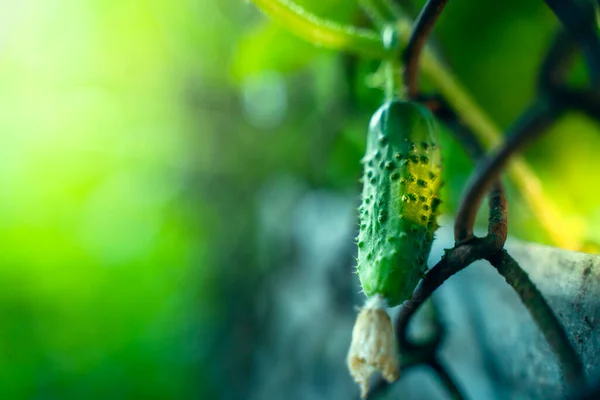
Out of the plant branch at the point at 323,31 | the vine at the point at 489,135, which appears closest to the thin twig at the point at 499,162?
the vine at the point at 489,135

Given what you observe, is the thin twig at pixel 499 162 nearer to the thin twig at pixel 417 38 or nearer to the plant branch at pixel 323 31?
the thin twig at pixel 417 38

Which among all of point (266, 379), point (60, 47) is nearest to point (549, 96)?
point (266, 379)

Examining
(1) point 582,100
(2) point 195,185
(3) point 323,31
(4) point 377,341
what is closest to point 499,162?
(1) point 582,100

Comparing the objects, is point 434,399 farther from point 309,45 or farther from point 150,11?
point 150,11

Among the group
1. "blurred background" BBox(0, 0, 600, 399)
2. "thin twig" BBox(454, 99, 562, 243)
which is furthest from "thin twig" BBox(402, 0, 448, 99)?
"blurred background" BBox(0, 0, 600, 399)

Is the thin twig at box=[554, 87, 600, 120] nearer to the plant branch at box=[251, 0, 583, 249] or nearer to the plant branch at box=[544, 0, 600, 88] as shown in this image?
the plant branch at box=[544, 0, 600, 88]

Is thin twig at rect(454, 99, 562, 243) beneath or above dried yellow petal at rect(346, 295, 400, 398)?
above
